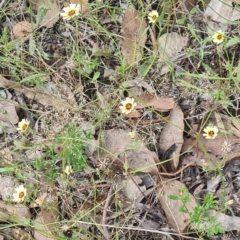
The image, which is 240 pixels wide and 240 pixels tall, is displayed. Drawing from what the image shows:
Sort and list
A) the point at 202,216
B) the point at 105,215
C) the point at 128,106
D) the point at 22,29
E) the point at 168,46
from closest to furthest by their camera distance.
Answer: the point at 202,216
the point at 105,215
the point at 128,106
the point at 168,46
the point at 22,29

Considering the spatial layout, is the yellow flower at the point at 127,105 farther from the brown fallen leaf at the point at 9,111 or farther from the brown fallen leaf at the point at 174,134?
the brown fallen leaf at the point at 9,111

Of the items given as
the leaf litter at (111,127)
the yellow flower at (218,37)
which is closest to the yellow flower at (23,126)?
the leaf litter at (111,127)

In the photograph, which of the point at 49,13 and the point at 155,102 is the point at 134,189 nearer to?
the point at 155,102

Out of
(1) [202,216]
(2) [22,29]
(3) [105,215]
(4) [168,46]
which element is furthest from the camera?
(2) [22,29]

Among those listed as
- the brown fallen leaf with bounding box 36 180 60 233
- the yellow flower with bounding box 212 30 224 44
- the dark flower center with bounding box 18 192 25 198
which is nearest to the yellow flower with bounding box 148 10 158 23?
the yellow flower with bounding box 212 30 224 44

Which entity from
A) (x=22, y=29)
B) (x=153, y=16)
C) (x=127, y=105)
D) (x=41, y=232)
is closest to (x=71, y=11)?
(x=22, y=29)

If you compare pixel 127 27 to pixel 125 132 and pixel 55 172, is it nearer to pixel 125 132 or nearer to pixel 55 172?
pixel 125 132

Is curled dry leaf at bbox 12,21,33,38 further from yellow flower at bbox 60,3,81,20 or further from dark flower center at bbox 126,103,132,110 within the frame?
dark flower center at bbox 126,103,132,110

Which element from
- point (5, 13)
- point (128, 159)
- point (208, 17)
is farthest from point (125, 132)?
point (5, 13)
